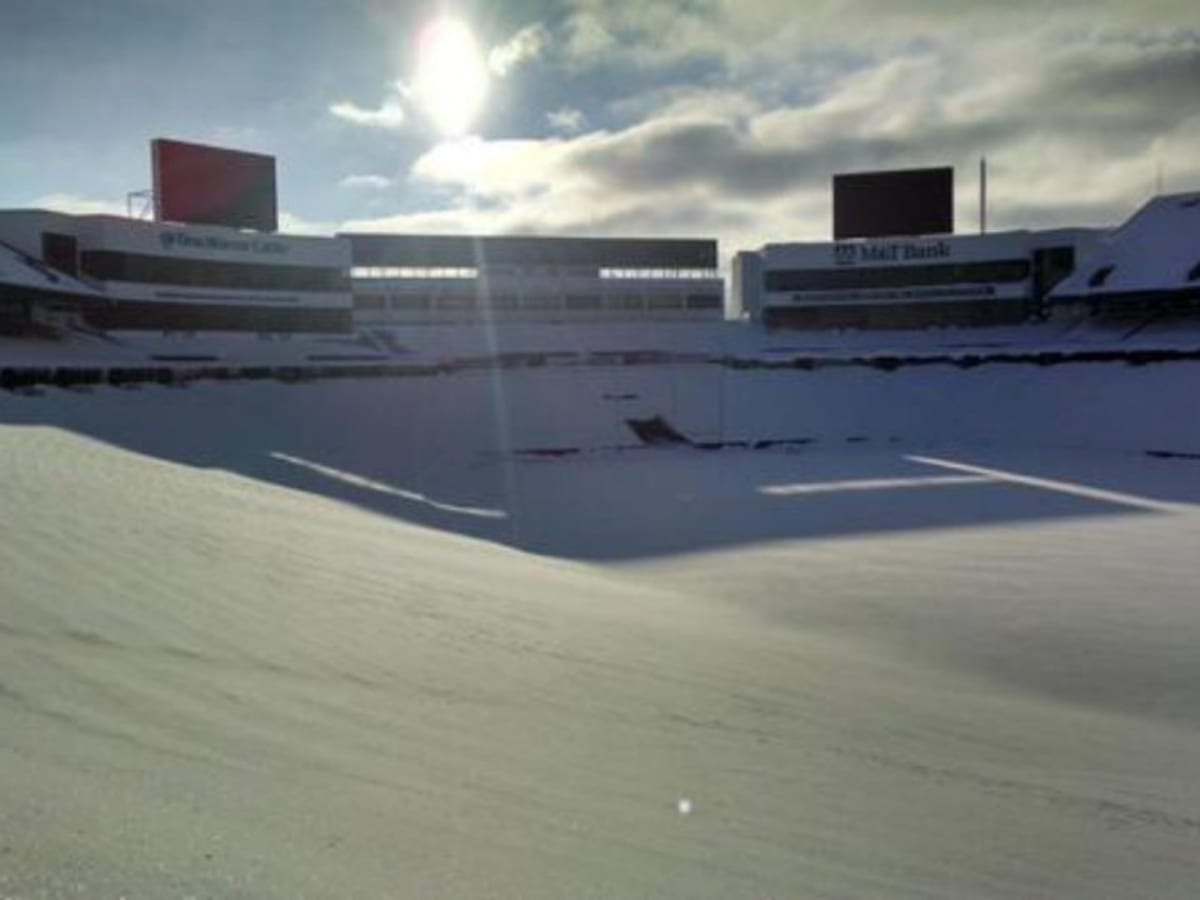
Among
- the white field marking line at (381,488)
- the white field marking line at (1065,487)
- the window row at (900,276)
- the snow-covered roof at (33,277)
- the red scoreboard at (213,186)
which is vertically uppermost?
the red scoreboard at (213,186)

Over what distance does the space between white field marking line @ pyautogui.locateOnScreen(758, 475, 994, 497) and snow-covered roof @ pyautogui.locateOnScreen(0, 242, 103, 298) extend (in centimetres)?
3401

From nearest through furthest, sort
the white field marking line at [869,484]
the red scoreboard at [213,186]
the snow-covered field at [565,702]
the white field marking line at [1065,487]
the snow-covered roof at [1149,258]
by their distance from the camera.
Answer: the snow-covered field at [565,702] → the white field marking line at [1065,487] → the white field marking line at [869,484] → the snow-covered roof at [1149,258] → the red scoreboard at [213,186]

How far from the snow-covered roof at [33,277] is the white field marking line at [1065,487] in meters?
35.8

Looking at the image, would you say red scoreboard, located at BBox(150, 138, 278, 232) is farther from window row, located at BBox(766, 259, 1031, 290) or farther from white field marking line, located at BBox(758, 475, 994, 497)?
white field marking line, located at BBox(758, 475, 994, 497)

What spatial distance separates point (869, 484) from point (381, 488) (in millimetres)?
11206

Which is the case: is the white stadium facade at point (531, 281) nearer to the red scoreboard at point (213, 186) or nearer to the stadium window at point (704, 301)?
the stadium window at point (704, 301)

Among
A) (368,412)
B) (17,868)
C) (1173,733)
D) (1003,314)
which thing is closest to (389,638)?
(17,868)

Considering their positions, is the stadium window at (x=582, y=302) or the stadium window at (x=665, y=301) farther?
the stadium window at (x=665, y=301)

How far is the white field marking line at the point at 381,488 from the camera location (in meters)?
20.7

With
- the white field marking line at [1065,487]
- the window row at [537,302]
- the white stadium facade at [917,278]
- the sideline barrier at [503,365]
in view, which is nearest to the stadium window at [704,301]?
the window row at [537,302]

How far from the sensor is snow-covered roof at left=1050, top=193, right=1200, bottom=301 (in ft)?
181

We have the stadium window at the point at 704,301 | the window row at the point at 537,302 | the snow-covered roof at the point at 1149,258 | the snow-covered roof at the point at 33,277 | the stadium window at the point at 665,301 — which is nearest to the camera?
the snow-covered roof at the point at 33,277

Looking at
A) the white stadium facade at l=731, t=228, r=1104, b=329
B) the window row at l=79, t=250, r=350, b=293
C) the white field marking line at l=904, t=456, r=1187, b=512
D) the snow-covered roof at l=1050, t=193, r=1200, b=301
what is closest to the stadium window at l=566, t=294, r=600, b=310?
the white stadium facade at l=731, t=228, r=1104, b=329

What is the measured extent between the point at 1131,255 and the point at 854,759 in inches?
2379
